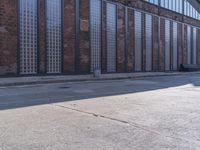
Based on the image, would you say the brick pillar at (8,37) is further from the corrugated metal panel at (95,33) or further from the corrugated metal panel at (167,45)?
the corrugated metal panel at (167,45)

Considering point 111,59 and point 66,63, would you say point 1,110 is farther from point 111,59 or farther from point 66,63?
point 111,59

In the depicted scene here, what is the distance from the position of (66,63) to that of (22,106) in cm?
1667

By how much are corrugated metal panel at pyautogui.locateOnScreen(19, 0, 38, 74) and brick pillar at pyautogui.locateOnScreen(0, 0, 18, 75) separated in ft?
1.79

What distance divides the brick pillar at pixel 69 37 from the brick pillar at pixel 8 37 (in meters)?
4.59

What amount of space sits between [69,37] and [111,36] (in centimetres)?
577

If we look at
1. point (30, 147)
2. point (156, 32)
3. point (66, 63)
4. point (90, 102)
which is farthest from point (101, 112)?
point (156, 32)

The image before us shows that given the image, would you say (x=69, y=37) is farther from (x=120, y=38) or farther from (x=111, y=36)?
(x=120, y=38)

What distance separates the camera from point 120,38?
107 feet

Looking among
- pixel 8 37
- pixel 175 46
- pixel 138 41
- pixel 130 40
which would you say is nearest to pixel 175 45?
pixel 175 46

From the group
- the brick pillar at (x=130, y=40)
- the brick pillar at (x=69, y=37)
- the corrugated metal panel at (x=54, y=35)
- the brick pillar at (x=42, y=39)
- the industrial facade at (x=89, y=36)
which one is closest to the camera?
the industrial facade at (x=89, y=36)

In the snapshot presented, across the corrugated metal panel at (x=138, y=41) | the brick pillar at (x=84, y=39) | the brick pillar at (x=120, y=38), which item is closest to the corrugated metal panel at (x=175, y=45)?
the corrugated metal panel at (x=138, y=41)

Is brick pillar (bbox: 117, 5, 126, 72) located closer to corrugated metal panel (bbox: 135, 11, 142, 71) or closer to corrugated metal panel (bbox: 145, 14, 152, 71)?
corrugated metal panel (bbox: 135, 11, 142, 71)

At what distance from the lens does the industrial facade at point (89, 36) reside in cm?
2322

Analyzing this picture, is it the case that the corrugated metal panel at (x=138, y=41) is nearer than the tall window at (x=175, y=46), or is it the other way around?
the corrugated metal panel at (x=138, y=41)
